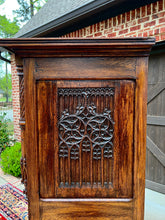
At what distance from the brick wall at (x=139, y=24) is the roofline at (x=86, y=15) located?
76 millimetres

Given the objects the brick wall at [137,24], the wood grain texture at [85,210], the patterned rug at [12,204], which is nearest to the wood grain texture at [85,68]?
the wood grain texture at [85,210]

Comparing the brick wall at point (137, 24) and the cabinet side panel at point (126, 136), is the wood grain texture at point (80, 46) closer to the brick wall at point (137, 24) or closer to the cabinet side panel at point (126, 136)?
the cabinet side panel at point (126, 136)

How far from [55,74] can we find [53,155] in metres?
0.44

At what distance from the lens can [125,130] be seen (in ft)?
2.98

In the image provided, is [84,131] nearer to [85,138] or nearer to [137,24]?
[85,138]

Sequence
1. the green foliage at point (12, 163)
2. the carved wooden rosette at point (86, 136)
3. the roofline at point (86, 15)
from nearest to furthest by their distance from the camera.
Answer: the carved wooden rosette at point (86, 136), the roofline at point (86, 15), the green foliage at point (12, 163)

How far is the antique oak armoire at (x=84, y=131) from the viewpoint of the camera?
884mm

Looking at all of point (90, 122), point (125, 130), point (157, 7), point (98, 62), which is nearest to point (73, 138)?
point (90, 122)

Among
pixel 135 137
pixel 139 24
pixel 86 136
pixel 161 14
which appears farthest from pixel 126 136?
pixel 139 24

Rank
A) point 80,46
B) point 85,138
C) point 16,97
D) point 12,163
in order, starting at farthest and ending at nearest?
point 16,97
point 12,163
point 85,138
point 80,46

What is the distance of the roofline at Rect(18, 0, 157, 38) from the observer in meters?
2.42

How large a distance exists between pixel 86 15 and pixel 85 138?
2497 millimetres

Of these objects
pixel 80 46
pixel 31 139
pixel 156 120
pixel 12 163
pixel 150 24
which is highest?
pixel 150 24

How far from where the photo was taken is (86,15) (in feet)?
9.10
